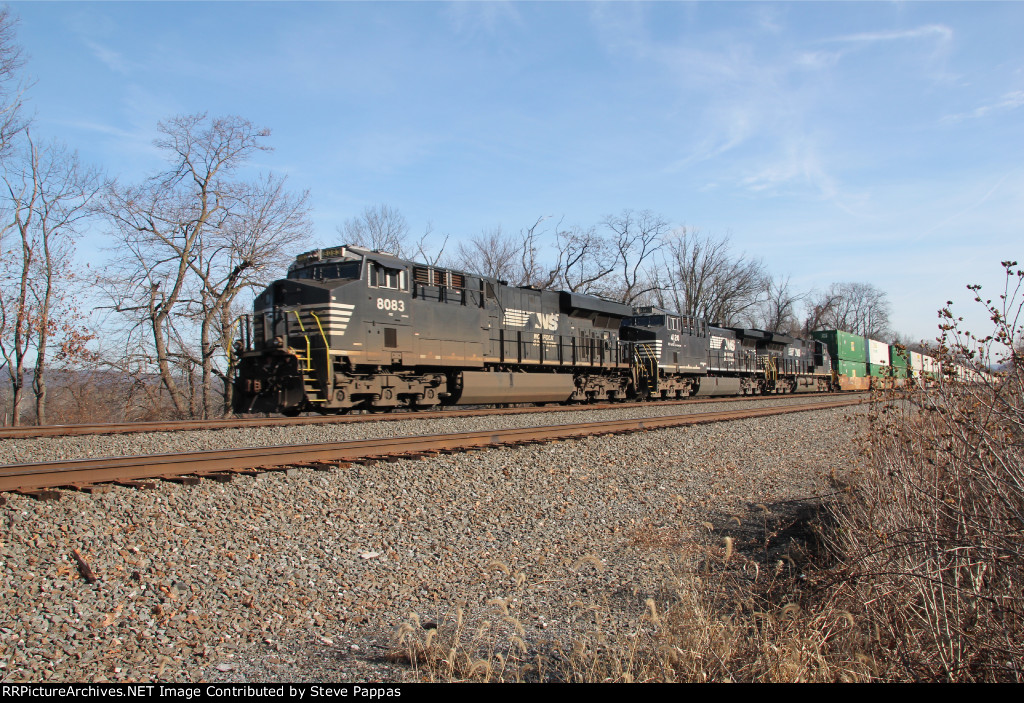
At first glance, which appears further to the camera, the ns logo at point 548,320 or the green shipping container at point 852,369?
the green shipping container at point 852,369

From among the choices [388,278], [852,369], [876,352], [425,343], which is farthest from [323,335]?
[876,352]

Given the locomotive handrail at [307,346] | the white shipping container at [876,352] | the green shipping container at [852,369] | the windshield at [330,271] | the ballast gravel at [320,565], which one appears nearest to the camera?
the ballast gravel at [320,565]

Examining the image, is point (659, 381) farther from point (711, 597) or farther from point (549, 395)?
point (711, 597)

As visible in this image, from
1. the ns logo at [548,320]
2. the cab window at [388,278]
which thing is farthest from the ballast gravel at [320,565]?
the ns logo at [548,320]

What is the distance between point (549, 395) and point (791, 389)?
72.8ft

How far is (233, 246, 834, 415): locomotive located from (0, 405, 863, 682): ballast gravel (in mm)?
6164

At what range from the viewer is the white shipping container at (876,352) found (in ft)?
142

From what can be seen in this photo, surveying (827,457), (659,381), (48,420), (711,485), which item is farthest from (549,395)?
(48,420)

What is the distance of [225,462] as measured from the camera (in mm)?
6434

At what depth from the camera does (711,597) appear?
4.41 m

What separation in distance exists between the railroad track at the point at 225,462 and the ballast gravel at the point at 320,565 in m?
0.24

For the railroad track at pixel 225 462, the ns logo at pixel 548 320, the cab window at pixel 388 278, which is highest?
the cab window at pixel 388 278

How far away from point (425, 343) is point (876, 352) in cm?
4117

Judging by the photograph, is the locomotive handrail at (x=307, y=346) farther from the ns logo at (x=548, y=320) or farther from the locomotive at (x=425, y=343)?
the ns logo at (x=548, y=320)
